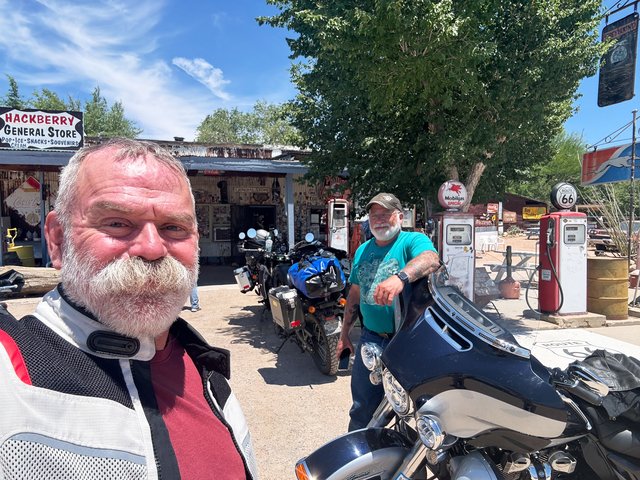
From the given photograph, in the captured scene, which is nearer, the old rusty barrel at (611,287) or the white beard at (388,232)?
the white beard at (388,232)

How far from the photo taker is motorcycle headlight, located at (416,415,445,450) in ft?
4.95

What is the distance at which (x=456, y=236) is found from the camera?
6750 millimetres

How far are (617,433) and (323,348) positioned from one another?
3232 mm

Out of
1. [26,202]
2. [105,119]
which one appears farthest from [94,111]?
[26,202]

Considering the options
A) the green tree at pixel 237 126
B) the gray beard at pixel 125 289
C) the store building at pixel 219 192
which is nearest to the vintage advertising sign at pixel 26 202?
the store building at pixel 219 192

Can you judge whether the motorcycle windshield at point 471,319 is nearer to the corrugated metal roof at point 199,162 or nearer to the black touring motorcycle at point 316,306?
the black touring motorcycle at point 316,306

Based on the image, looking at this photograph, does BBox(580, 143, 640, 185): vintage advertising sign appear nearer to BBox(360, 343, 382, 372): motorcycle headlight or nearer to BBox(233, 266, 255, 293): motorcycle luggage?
BBox(233, 266, 255, 293): motorcycle luggage

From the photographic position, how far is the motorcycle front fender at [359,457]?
1.80 meters

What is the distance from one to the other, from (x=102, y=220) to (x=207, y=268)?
14.9 meters

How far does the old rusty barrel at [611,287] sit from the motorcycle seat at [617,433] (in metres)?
6.59

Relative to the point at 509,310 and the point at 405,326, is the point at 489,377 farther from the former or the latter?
the point at 509,310

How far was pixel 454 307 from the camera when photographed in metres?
1.78

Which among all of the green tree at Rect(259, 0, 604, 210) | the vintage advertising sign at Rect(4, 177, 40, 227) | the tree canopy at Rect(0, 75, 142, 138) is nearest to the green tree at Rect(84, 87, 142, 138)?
the tree canopy at Rect(0, 75, 142, 138)

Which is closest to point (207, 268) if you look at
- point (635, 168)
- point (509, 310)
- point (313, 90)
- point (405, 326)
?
point (313, 90)
